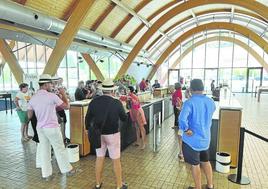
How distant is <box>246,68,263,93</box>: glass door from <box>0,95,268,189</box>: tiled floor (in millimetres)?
16935

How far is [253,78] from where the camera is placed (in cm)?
2008

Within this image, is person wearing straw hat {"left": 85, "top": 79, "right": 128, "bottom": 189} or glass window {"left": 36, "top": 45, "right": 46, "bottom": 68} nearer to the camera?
person wearing straw hat {"left": 85, "top": 79, "right": 128, "bottom": 189}

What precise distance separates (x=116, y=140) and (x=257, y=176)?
2.44 meters

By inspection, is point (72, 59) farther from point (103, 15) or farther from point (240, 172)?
point (240, 172)

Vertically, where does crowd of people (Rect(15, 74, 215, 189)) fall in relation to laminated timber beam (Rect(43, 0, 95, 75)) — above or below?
below

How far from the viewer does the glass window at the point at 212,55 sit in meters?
20.5

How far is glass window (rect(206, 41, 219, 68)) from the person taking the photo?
808 inches

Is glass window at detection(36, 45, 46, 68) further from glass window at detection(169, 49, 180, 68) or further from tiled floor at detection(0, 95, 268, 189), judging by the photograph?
glass window at detection(169, 49, 180, 68)

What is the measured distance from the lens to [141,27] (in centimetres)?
1461

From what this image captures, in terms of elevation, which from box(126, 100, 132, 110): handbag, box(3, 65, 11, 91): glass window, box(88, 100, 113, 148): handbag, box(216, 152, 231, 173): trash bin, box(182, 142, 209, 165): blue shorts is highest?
box(3, 65, 11, 91): glass window

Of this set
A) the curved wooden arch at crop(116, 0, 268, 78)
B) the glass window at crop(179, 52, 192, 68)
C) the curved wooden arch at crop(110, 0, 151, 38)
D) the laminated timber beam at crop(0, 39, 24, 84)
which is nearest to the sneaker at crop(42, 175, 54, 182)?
the laminated timber beam at crop(0, 39, 24, 84)

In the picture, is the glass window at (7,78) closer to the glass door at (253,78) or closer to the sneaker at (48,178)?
the sneaker at (48,178)

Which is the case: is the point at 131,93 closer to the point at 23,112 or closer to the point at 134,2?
the point at 23,112

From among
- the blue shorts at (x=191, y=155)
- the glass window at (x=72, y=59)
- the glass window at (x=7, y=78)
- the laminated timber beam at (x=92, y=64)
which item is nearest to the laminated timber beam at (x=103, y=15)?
the laminated timber beam at (x=92, y=64)
